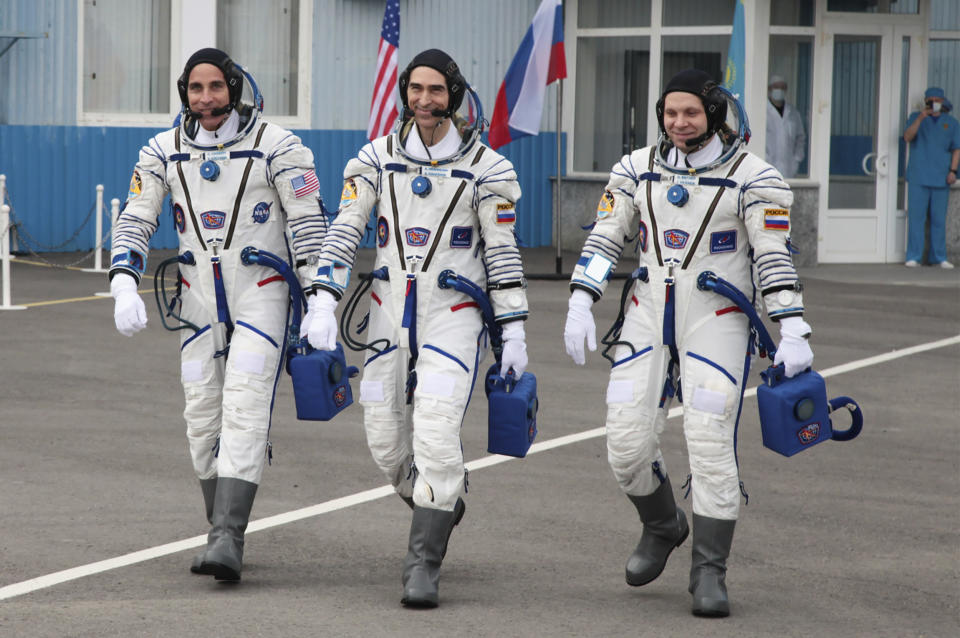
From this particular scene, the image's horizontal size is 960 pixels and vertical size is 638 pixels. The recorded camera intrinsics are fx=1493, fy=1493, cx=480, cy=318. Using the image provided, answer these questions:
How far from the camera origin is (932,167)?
1856 centimetres

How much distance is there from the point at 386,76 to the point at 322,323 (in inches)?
480

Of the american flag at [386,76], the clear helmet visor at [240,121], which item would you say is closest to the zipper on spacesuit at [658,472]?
the clear helmet visor at [240,121]

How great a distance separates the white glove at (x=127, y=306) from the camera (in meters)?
5.91

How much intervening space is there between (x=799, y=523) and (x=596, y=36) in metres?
14.3

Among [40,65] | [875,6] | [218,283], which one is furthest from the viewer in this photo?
[875,6]

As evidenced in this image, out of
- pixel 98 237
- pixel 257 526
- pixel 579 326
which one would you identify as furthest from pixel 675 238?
pixel 98 237

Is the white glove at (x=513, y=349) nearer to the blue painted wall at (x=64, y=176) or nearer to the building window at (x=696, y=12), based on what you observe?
the blue painted wall at (x=64, y=176)

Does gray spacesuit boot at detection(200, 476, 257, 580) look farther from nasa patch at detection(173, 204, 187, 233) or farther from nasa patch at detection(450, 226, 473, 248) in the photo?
nasa patch at detection(450, 226, 473, 248)

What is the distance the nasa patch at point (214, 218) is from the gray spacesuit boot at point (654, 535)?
1.96 metres

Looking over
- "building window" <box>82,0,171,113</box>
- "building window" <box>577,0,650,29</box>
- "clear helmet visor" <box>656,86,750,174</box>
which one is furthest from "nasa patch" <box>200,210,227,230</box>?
"building window" <box>577,0,650,29</box>

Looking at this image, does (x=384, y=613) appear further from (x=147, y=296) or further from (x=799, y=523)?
(x=147, y=296)

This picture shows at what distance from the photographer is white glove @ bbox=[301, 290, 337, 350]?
5.72 metres

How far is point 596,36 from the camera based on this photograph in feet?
67.0

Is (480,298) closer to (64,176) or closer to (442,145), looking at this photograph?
(442,145)
